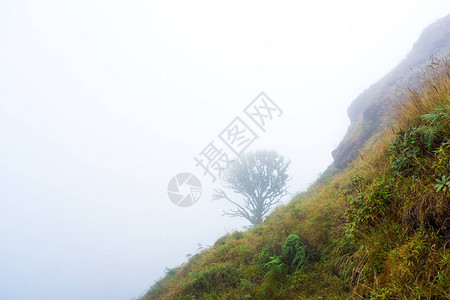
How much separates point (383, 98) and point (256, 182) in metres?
11.1

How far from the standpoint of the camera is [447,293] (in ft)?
5.65

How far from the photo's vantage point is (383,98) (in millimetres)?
14000

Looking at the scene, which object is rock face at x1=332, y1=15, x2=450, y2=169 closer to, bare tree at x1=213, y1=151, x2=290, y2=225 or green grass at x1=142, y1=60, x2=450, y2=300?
bare tree at x1=213, y1=151, x2=290, y2=225

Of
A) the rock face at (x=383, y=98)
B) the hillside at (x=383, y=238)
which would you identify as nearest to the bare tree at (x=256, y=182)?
the rock face at (x=383, y=98)

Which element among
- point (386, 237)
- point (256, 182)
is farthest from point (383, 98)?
point (386, 237)

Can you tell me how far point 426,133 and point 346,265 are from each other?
213 centimetres

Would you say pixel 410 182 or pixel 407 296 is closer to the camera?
pixel 407 296

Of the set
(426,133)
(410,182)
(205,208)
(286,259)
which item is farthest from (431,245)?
(205,208)

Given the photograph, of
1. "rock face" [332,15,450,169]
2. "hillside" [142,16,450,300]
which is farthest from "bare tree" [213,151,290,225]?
"hillside" [142,16,450,300]

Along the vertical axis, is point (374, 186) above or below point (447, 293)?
above

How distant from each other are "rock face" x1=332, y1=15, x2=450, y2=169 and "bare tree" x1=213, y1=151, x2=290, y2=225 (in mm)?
4740

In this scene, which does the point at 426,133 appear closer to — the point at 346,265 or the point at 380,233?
the point at 380,233

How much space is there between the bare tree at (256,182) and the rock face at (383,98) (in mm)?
4740

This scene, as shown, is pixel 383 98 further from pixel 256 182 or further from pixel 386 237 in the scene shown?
pixel 386 237
